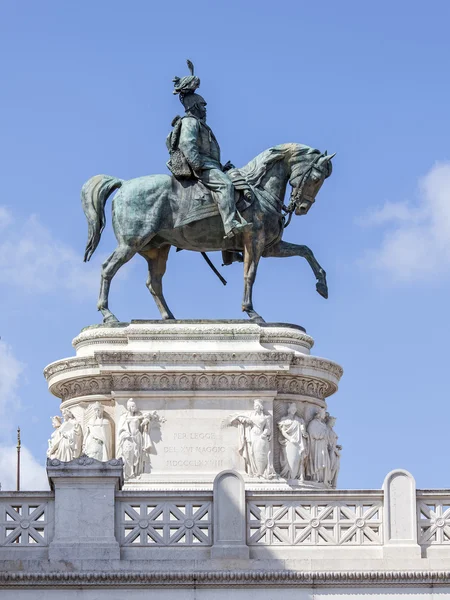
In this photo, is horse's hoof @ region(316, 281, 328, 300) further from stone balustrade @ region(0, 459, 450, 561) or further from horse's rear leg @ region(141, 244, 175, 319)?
stone balustrade @ region(0, 459, 450, 561)

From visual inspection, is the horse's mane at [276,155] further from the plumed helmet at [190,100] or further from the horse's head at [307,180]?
the plumed helmet at [190,100]

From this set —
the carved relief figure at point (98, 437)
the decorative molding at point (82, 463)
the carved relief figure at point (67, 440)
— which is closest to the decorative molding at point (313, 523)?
the decorative molding at point (82, 463)

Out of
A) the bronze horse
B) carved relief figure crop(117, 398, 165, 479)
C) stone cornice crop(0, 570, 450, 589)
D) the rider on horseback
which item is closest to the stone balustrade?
stone cornice crop(0, 570, 450, 589)

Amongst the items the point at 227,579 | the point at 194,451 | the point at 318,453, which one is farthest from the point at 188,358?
the point at 227,579

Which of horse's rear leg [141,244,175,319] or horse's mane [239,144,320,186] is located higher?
horse's mane [239,144,320,186]

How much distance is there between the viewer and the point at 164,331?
40438 millimetres

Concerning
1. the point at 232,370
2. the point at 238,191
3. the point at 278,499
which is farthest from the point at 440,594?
the point at 238,191

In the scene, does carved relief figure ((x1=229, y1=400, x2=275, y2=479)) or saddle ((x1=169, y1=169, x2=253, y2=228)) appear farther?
saddle ((x1=169, y1=169, x2=253, y2=228))

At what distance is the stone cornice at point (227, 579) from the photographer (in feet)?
105

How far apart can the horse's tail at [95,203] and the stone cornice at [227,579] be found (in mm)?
12445

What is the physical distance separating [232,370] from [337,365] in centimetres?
295

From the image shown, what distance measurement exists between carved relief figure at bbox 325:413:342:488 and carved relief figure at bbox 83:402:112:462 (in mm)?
4980

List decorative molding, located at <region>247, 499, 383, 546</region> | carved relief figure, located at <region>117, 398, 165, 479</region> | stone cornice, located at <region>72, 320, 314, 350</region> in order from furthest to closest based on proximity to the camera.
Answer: stone cornice, located at <region>72, 320, 314, 350</region>
carved relief figure, located at <region>117, 398, 165, 479</region>
decorative molding, located at <region>247, 499, 383, 546</region>

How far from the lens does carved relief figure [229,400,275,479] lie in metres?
39.7
